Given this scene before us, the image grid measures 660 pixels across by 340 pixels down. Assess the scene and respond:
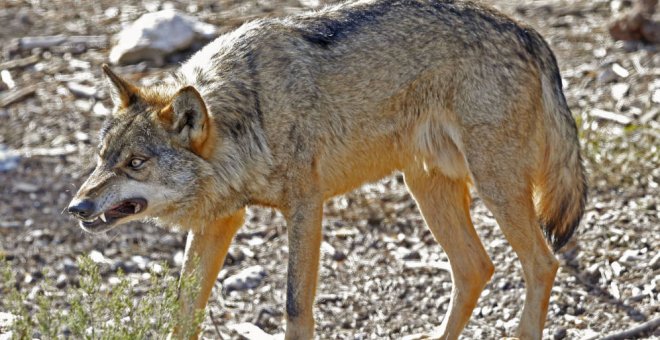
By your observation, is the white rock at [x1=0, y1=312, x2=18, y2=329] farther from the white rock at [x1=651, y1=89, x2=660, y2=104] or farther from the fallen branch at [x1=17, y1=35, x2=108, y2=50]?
the white rock at [x1=651, y1=89, x2=660, y2=104]

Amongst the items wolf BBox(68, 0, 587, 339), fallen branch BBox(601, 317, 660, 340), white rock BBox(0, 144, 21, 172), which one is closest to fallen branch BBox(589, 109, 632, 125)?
wolf BBox(68, 0, 587, 339)

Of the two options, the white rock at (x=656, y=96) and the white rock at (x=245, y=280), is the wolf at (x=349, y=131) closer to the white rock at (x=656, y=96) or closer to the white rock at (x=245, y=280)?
the white rock at (x=245, y=280)

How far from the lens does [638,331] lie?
6.64 meters

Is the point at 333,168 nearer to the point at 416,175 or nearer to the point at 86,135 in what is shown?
the point at 416,175

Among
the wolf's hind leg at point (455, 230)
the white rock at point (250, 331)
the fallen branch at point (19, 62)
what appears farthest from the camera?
the fallen branch at point (19, 62)

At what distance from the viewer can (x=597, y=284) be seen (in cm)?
764

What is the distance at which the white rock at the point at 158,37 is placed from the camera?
11.9 m

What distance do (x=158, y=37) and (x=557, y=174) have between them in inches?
238

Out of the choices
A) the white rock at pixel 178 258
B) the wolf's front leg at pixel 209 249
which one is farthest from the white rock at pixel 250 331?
the white rock at pixel 178 258

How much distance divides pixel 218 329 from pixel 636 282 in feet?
9.56

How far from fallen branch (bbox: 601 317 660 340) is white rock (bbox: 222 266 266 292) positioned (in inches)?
113

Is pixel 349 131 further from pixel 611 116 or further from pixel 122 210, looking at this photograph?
pixel 611 116

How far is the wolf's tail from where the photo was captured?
7.11 metres

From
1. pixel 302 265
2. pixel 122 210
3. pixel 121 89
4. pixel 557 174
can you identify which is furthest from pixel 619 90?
pixel 122 210
